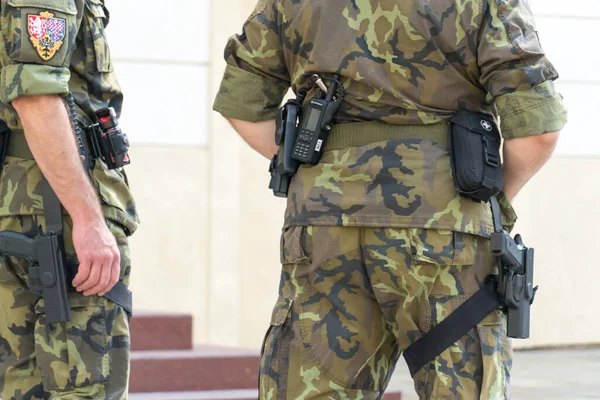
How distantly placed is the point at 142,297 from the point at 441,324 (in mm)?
5211

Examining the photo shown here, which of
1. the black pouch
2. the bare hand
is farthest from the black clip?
the bare hand

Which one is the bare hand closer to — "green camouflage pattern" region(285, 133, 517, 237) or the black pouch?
"green camouflage pattern" region(285, 133, 517, 237)

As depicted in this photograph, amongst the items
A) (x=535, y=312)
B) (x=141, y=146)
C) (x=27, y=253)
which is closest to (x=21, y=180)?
(x=27, y=253)

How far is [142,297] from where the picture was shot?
7.51m

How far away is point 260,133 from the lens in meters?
2.89

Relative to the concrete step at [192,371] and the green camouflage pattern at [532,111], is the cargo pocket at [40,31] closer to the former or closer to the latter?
the green camouflage pattern at [532,111]

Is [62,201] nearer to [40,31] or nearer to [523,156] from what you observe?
[40,31]

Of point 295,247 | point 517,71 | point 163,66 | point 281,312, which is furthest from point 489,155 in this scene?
point 163,66

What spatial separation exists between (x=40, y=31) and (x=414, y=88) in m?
0.97

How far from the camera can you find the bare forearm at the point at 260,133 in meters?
2.88

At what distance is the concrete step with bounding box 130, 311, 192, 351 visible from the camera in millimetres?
5507

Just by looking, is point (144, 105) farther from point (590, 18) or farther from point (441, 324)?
point (441, 324)

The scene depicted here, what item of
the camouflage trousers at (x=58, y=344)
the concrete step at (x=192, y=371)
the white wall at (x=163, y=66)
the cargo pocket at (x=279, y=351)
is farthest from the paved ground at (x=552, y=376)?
the cargo pocket at (x=279, y=351)

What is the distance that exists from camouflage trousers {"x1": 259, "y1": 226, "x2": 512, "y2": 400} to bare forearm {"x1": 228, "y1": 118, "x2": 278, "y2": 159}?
13.9 inches
